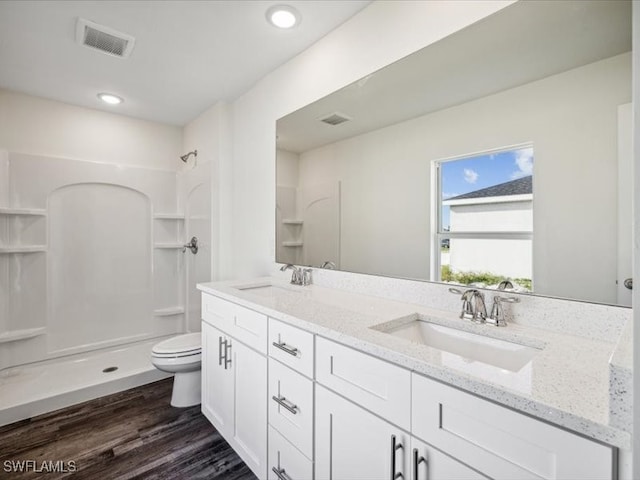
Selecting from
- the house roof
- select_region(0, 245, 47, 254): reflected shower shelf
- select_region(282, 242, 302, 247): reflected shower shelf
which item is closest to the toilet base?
select_region(282, 242, 302, 247): reflected shower shelf

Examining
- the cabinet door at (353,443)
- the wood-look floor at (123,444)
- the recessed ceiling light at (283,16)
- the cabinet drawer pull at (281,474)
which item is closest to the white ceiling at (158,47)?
the recessed ceiling light at (283,16)

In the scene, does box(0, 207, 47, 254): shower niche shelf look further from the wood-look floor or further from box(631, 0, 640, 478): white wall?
box(631, 0, 640, 478): white wall

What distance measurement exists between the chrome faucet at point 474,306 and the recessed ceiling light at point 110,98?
3.19 m

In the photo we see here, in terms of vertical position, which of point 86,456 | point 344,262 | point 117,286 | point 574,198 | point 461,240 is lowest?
point 86,456

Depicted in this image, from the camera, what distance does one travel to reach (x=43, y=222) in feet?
9.31

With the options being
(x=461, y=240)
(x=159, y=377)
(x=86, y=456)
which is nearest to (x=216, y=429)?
(x=86, y=456)

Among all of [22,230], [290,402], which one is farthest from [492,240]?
[22,230]

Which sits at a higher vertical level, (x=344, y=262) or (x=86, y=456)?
(x=344, y=262)

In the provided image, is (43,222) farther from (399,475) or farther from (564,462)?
(564,462)

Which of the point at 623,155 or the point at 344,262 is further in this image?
the point at 344,262

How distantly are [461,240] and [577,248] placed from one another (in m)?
0.40

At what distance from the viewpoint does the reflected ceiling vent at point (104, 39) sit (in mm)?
1860

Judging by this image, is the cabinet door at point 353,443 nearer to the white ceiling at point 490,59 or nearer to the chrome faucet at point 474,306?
the chrome faucet at point 474,306

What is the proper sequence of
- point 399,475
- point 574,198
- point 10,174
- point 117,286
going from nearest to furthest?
point 399,475, point 574,198, point 10,174, point 117,286
